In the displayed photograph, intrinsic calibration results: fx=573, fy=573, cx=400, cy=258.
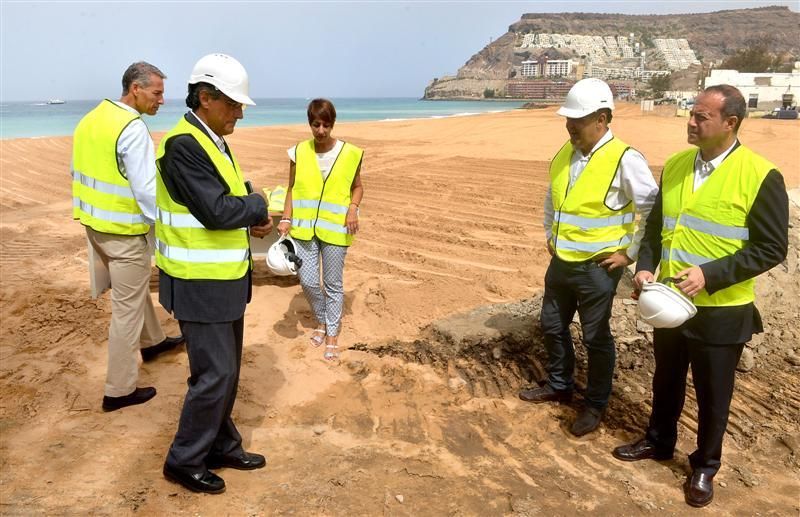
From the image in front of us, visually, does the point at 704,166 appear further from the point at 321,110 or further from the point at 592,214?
the point at 321,110

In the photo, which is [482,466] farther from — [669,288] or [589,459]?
[669,288]

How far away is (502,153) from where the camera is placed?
1442 centimetres

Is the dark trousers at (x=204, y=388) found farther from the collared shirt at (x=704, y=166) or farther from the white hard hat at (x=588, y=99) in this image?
the collared shirt at (x=704, y=166)

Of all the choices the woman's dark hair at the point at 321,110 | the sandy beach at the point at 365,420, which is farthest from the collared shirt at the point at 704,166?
the woman's dark hair at the point at 321,110

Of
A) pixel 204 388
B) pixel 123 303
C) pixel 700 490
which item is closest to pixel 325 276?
pixel 123 303

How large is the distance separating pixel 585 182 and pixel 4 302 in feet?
18.0

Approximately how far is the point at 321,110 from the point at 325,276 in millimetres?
1217

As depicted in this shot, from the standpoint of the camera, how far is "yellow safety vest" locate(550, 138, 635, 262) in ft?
10.3

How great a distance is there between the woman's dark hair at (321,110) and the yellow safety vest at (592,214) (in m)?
1.63

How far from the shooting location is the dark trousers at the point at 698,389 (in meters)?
2.77

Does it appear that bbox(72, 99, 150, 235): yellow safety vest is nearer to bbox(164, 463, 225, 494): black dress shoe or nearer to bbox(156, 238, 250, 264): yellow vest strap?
bbox(156, 238, 250, 264): yellow vest strap

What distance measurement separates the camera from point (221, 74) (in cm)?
252

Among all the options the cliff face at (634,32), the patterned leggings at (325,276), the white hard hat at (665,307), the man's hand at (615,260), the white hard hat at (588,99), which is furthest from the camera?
the cliff face at (634,32)

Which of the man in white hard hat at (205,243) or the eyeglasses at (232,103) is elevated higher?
the eyeglasses at (232,103)
